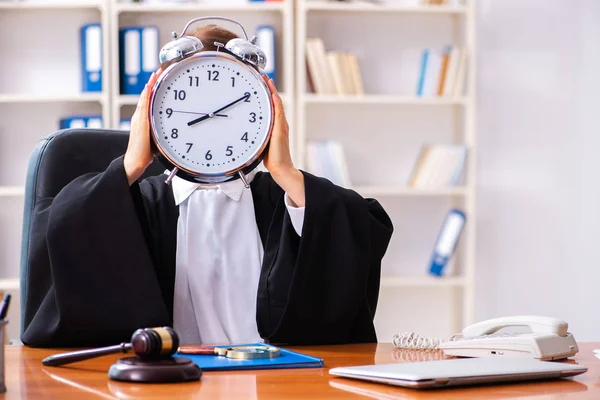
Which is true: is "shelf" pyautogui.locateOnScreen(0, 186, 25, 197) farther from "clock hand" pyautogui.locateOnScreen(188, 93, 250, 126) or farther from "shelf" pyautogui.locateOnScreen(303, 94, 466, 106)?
"clock hand" pyautogui.locateOnScreen(188, 93, 250, 126)

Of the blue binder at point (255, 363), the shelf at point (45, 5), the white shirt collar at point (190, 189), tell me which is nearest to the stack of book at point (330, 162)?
the shelf at point (45, 5)

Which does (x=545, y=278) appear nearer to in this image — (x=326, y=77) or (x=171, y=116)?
(x=326, y=77)

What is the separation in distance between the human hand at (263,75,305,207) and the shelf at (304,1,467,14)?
2.53 metres

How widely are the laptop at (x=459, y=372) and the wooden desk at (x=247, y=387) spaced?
10mm

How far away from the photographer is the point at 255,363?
3.88ft

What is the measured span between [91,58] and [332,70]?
3.70 feet

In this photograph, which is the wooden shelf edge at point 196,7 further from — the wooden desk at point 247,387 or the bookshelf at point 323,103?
the wooden desk at point 247,387

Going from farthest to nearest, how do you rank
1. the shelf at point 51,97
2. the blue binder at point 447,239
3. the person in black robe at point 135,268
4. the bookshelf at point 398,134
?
the bookshelf at point 398,134
the blue binder at point 447,239
the shelf at point 51,97
the person in black robe at point 135,268

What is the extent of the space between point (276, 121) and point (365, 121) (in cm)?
294

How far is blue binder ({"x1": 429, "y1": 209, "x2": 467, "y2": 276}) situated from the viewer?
4.13 m

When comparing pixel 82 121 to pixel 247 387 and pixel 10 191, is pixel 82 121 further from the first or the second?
pixel 247 387

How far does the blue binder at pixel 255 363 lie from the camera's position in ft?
3.80

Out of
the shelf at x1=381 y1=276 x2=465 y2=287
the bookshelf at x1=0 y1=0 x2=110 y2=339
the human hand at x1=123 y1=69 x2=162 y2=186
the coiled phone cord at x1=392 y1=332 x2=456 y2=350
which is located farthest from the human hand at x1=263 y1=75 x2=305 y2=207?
the bookshelf at x1=0 y1=0 x2=110 y2=339

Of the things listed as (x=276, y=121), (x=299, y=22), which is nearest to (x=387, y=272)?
(x=299, y=22)
